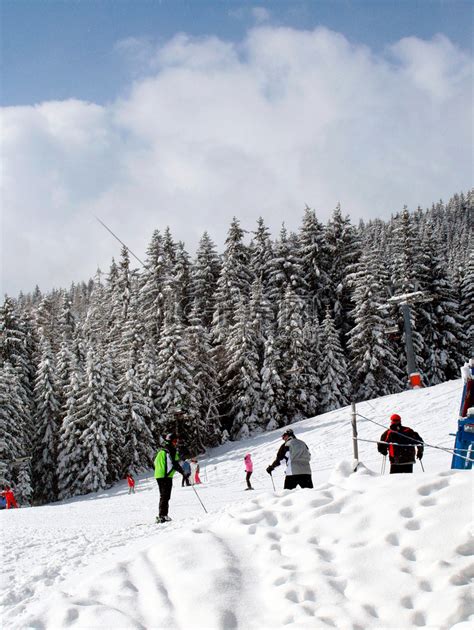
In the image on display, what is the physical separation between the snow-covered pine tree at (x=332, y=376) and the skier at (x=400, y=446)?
3403 centimetres

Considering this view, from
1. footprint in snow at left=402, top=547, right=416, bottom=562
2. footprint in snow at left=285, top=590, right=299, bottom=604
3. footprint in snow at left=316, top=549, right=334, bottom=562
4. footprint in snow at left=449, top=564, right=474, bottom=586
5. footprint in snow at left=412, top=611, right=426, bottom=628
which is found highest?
footprint in snow at left=316, top=549, right=334, bottom=562

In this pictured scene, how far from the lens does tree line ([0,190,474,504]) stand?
39250mm

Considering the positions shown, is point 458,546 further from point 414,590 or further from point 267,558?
point 267,558

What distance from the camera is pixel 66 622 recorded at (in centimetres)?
496

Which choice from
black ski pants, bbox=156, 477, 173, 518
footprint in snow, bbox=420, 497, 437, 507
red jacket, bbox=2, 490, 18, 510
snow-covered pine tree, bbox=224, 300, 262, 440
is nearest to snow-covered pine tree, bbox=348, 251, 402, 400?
snow-covered pine tree, bbox=224, 300, 262, 440

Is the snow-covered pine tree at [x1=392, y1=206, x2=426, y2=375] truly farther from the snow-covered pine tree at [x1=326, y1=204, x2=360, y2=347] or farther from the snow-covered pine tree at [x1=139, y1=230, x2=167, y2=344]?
the snow-covered pine tree at [x1=139, y1=230, x2=167, y2=344]

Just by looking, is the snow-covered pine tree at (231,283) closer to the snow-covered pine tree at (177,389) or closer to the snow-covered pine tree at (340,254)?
the snow-covered pine tree at (177,389)

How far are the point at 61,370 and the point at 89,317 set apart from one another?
1143 inches

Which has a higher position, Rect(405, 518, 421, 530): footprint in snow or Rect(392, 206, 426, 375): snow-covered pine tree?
Rect(392, 206, 426, 375): snow-covered pine tree

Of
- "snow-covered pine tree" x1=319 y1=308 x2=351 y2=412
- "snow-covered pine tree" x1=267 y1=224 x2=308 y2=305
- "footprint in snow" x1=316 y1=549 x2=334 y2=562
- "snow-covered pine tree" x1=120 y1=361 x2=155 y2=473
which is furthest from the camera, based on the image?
"snow-covered pine tree" x1=267 y1=224 x2=308 y2=305

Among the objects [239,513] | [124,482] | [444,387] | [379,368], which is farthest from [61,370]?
[239,513]

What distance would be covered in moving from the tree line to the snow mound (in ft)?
98.7

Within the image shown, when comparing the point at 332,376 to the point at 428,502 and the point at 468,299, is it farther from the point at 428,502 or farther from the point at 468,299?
the point at 428,502

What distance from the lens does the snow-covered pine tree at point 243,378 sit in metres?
42.8
